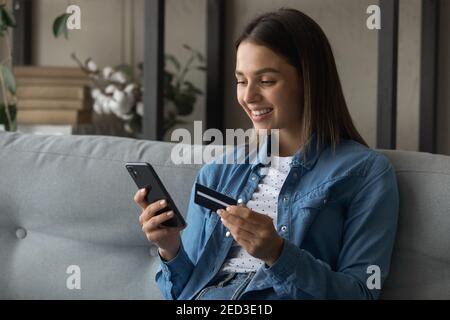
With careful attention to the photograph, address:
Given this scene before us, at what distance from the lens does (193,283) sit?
4.56 ft

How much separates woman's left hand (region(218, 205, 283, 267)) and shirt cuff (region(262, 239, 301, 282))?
2cm

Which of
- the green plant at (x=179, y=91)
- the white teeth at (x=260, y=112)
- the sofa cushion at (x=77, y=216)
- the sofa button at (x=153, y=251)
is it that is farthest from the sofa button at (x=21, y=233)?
the green plant at (x=179, y=91)

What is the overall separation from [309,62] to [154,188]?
34cm

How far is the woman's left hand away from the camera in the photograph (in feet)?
3.78

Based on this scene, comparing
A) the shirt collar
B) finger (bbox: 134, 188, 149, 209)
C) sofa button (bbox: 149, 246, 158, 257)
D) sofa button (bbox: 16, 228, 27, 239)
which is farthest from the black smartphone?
sofa button (bbox: 16, 228, 27, 239)

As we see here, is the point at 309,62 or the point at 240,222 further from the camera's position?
the point at 309,62

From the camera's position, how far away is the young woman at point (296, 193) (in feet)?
4.20

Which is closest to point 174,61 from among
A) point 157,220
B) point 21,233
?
point 21,233

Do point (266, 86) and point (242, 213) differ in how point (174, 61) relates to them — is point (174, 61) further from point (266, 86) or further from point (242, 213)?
point (242, 213)

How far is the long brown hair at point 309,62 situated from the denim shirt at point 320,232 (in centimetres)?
4

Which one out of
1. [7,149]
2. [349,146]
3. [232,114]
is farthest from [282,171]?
[232,114]

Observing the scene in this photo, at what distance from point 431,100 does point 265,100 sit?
1.07 metres

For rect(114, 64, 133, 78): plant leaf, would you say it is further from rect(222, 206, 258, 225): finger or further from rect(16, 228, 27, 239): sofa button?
rect(222, 206, 258, 225): finger

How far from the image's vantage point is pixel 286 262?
1.19 metres
